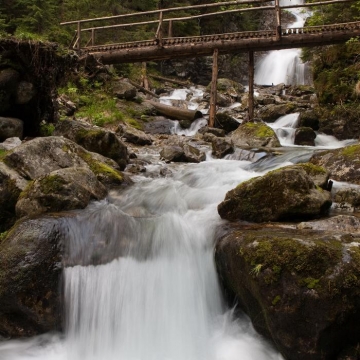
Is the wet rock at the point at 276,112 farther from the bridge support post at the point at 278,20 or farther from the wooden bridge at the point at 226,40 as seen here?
the bridge support post at the point at 278,20

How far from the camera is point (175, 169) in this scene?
27.4ft

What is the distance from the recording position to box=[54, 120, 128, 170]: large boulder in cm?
803

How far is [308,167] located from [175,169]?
338cm

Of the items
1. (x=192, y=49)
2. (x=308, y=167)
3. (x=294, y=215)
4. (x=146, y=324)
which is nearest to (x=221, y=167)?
(x=308, y=167)

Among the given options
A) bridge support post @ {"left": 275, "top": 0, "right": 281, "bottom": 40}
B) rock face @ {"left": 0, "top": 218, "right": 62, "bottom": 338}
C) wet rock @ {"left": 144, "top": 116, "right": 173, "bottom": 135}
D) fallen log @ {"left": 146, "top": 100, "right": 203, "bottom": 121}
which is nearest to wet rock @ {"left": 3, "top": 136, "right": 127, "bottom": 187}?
rock face @ {"left": 0, "top": 218, "right": 62, "bottom": 338}

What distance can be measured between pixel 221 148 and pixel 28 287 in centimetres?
657

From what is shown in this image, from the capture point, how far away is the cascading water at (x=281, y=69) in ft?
83.9

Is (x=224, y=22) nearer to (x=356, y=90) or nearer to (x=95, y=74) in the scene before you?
(x=95, y=74)

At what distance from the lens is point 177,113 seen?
14945 millimetres

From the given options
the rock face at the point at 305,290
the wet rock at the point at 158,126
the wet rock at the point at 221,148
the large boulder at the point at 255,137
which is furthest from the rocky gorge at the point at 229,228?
the wet rock at the point at 158,126

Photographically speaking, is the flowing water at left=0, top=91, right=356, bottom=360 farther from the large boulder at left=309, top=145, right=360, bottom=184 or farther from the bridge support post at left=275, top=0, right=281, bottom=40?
the bridge support post at left=275, top=0, right=281, bottom=40

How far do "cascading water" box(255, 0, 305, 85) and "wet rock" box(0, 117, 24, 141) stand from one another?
70.1 ft

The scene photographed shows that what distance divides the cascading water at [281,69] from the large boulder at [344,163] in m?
19.6

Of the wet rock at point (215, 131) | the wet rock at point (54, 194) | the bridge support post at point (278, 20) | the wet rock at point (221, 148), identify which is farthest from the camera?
the wet rock at point (215, 131)
